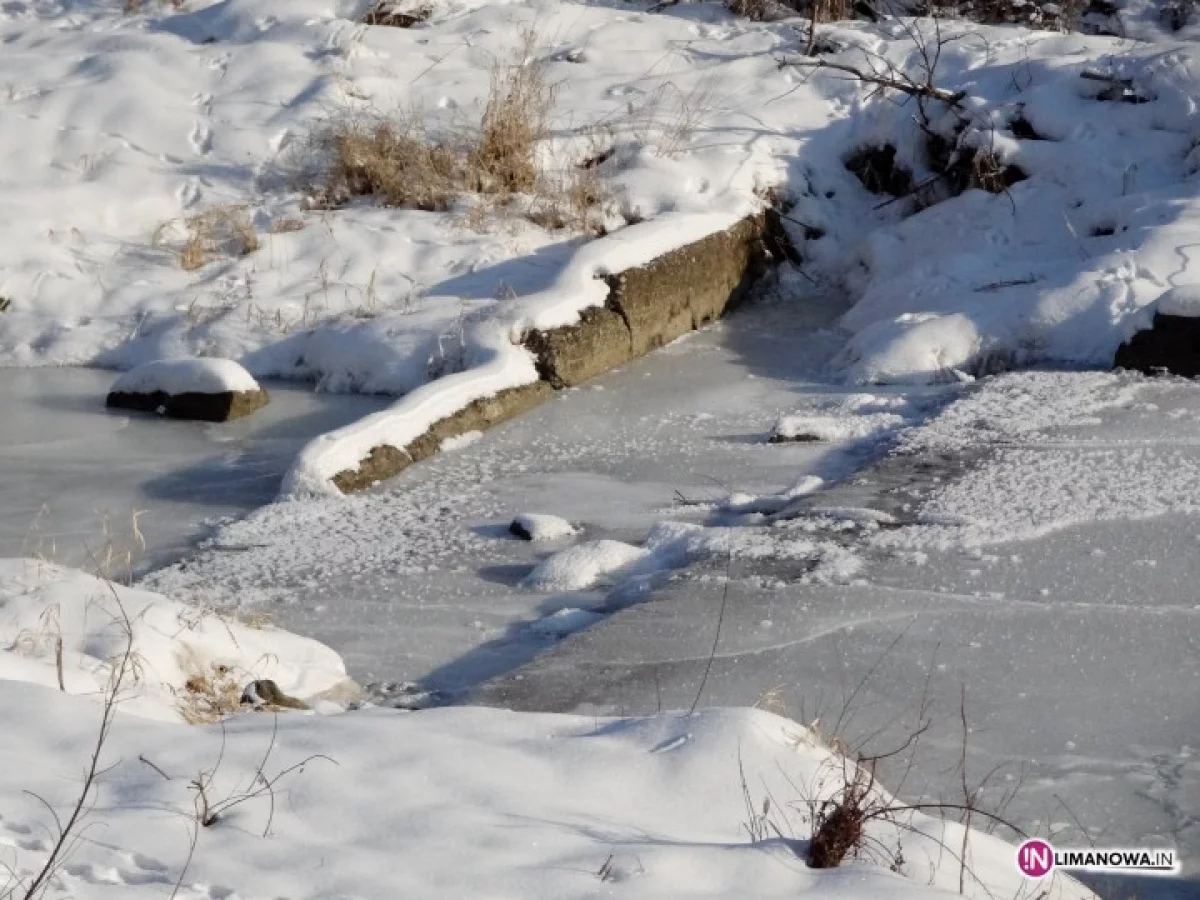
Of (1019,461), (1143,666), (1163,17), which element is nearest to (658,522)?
(1019,461)

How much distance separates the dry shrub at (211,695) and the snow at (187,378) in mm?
3031

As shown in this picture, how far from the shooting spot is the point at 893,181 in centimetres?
976

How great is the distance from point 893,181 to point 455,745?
727cm

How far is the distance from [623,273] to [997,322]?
1824mm

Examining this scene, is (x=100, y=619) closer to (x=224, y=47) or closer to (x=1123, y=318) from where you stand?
(x=1123, y=318)

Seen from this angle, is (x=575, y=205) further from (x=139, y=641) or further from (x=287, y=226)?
(x=139, y=641)

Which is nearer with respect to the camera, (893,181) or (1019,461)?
(1019,461)

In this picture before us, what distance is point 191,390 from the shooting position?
23.2 ft

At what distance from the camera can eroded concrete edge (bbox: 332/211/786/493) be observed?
6523 millimetres

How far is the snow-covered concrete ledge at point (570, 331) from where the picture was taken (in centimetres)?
622

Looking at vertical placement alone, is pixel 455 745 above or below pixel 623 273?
above

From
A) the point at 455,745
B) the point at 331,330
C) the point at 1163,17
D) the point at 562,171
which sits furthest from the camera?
the point at 1163,17

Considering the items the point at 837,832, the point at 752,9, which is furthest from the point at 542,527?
the point at 752,9

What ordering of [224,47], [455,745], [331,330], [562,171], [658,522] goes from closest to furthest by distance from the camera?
[455,745] < [658,522] < [331,330] < [562,171] < [224,47]
